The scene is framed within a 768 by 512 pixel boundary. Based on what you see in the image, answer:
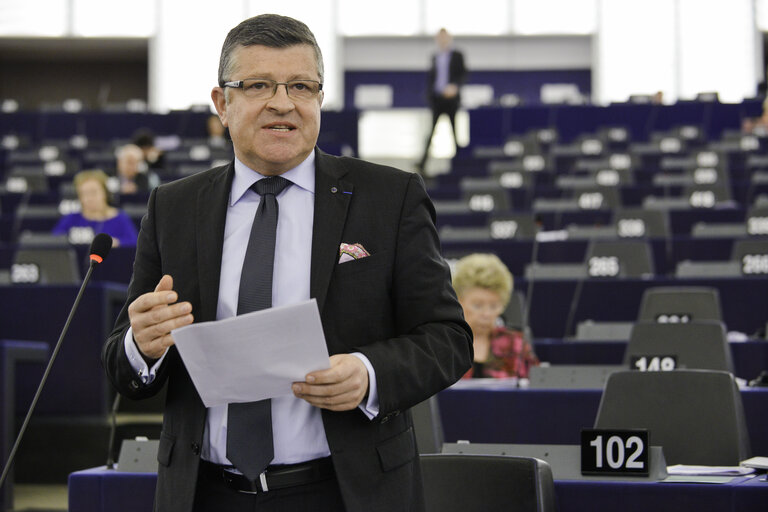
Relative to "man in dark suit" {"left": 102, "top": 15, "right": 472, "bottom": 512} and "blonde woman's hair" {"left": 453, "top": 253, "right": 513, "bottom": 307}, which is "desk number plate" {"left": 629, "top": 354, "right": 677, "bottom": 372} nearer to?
"blonde woman's hair" {"left": 453, "top": 253, "right": 513, "bottom": 307}

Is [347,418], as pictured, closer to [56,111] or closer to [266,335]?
[266,335]

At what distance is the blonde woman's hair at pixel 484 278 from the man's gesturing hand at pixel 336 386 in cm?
308

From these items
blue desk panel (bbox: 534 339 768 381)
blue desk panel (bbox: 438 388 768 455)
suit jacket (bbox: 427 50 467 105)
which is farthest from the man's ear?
suit jacket (bbox: 427 50 467 105)

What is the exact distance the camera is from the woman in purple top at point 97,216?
7203 millimetres

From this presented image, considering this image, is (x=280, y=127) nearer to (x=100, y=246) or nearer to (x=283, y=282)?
(x=283, y=282)

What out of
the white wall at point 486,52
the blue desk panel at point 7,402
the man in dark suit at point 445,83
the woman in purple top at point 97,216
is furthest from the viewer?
the white wall at point 486,52

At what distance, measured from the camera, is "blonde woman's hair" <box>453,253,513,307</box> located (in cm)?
468

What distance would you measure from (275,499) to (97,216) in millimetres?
6016

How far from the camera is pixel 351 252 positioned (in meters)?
1.74

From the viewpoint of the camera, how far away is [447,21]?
67.1ft

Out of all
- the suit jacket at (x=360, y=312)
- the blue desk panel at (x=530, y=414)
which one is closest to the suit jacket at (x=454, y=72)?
the blue desk panel at (x=530, y=414)

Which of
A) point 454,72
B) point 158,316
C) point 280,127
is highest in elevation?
point 454,72

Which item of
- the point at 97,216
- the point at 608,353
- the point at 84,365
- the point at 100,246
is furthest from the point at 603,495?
the point at 97,216

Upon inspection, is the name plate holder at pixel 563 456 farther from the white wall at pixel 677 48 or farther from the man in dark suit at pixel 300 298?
the white wall at pixel 677 48
